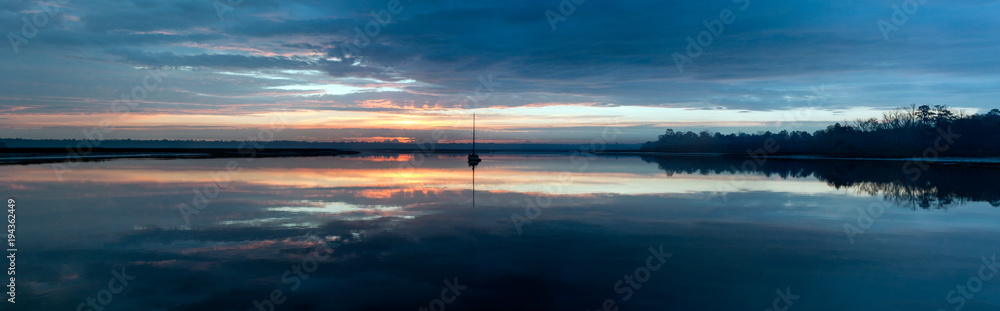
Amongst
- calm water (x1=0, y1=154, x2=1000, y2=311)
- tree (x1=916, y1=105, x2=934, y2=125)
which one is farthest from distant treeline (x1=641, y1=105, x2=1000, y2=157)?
calm water (x1=0, y1=154, x2=1000, y2=311)

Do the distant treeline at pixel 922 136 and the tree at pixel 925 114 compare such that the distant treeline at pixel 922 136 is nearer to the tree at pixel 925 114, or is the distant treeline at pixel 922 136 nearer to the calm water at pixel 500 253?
the tree at pixel 925 114

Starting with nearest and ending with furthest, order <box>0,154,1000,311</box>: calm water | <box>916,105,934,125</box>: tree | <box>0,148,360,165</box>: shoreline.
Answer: <box>0,154,1000,311</box>: calm water → <box>0,148,360,165</box>: shoreline → <box>916,105,934,125</box>: tree

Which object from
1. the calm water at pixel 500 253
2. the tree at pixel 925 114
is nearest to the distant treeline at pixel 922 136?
the tree at pixel 925 114

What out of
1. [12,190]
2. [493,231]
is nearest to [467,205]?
[493,231]

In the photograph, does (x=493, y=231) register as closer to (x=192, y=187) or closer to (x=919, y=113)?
(x=192, y=187)

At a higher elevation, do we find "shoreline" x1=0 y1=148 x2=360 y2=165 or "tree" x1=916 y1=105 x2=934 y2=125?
"tree" x1=916 y1=105 x2=934 y2=125

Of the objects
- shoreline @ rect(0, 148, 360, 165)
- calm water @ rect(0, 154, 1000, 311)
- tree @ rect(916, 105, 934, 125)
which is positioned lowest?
calm water @ rect(0, 154, 1000, 311)

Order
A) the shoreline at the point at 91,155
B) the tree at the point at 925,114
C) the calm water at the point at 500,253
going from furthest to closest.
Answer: the tree at the point at 925,114 → the shoreline at the point at 91,155 → the calm water at the point at 500,253

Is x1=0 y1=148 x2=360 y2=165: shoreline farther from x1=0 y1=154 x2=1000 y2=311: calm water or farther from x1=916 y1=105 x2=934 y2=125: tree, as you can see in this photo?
x1=916 y1=105 x2=934 y2=125: tree

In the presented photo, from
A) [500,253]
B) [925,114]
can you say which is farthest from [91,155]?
[925,114]

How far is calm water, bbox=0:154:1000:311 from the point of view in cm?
905

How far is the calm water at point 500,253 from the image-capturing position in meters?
9.05

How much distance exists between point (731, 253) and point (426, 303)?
25.3ft

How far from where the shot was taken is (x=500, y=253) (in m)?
12.4
